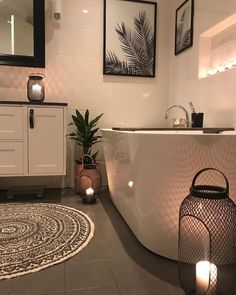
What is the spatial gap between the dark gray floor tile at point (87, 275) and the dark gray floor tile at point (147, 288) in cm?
6

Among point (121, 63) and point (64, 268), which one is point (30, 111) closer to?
point (121, 63)

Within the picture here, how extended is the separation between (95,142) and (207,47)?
1.34m

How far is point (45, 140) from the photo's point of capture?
7.22 ft

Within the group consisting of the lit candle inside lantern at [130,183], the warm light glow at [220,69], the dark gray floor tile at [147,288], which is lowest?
the dark gray floor tile at [147,288]

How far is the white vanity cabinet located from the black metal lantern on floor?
142 cm

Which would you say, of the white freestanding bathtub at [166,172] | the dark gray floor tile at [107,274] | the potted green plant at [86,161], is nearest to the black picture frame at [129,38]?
the potted green plant at [86,161]

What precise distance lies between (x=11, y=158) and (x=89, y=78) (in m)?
1.12

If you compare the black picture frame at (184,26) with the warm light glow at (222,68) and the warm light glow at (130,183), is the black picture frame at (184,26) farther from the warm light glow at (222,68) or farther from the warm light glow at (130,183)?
the warm light glow at (130,183)

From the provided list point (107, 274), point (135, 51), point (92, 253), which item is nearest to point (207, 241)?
point (107, 274)

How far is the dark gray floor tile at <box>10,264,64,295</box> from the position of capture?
1008 millimetres

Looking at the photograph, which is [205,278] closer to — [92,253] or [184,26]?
[92,253]

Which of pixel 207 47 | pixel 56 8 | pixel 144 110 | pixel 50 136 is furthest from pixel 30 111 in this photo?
pixel 207 47

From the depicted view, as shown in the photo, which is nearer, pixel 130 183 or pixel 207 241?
pixel 207 241

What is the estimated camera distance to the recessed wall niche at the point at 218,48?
1.90 m
